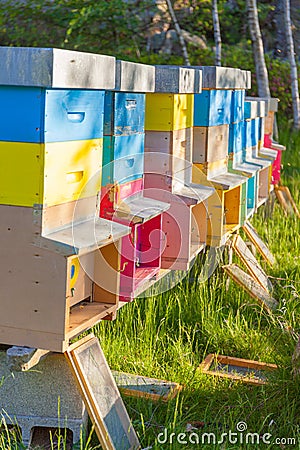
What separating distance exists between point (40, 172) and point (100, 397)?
105cm

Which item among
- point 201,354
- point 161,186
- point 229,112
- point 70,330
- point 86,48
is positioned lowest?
point 201,354

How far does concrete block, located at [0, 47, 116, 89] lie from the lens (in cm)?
254

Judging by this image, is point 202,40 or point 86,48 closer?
point 86,48

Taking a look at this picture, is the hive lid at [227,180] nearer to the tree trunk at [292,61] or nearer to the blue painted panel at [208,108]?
the blue painted panel at [208,108]

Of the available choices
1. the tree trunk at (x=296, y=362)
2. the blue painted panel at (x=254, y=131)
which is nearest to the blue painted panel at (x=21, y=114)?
the tree trunk at (x=296, y=362)

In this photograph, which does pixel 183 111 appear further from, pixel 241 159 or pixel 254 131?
pixel 254 131

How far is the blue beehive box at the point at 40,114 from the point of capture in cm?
259

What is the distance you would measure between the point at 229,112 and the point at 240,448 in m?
2.65

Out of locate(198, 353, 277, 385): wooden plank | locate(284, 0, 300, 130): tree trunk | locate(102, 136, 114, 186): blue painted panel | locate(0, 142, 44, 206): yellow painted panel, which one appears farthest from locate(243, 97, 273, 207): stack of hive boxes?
locate(284, 0, 300, 130): tree trunk

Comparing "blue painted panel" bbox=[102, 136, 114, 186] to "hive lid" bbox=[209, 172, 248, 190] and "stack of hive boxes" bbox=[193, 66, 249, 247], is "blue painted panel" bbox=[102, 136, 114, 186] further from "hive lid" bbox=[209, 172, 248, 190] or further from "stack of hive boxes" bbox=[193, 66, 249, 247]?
"hive lid" bbox=[209, 172, 248, 190]

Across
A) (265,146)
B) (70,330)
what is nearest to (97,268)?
(70,330)

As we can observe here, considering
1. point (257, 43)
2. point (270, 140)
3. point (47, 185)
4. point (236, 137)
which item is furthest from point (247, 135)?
point (257, 43)

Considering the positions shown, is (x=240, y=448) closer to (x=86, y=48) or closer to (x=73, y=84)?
(x=73, y=84)

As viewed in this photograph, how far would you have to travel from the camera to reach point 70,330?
9.31ft
